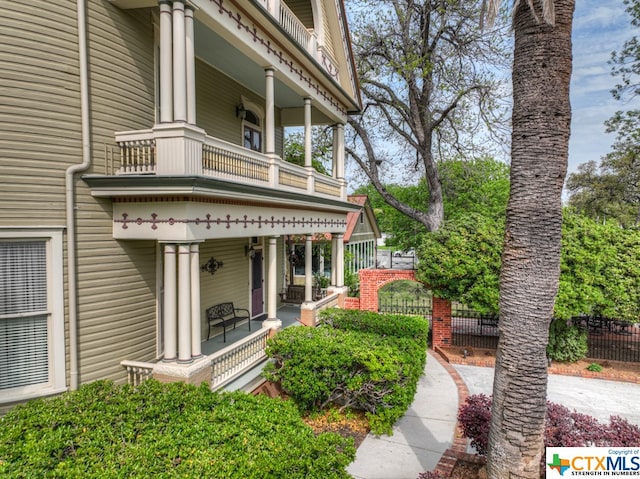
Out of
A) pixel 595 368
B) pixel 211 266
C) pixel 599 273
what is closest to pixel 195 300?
Answer: pixel 211 266

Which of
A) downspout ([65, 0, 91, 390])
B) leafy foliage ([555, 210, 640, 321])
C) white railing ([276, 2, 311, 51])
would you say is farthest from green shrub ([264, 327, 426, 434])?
white railing ([276, 2, 311, 51])

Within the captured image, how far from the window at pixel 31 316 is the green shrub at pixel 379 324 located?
7.01 m

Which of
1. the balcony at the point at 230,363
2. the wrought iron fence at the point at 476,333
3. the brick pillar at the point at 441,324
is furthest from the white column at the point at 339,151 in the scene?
the balcony at the point at 230,363

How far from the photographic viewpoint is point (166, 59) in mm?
6344

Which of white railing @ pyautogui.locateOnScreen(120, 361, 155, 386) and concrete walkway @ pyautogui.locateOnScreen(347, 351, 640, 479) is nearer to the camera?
concrete walkway @ pyautogui.locateOnScreen(347, 351, 640, 479)

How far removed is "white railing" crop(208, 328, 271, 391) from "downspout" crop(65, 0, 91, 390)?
7.31 feet

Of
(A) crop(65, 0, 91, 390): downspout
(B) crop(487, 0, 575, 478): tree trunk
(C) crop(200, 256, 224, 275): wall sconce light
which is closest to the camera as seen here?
(B) crop(487, 0, 575, 478): tree trunk

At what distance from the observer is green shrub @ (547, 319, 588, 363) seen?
12562mm

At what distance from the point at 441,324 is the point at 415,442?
7151mm

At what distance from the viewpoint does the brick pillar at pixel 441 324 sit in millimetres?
14109

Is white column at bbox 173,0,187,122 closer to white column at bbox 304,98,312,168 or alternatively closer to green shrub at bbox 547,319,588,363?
white column at bbox 304,98,312,168

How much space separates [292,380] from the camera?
26.5 ft

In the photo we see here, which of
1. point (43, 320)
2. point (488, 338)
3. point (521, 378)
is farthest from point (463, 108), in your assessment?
point (43, 320)

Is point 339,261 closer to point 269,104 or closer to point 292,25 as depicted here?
point 269,104
